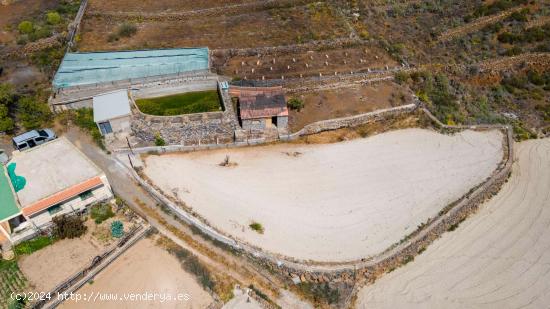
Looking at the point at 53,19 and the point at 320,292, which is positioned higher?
the point at 53,19

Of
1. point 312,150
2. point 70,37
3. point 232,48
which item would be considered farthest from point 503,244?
point 70,37

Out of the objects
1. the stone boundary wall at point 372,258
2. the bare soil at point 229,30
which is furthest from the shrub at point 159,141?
the bare soil at point 229,30

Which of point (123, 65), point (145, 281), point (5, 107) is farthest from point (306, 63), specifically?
point (5, 107)

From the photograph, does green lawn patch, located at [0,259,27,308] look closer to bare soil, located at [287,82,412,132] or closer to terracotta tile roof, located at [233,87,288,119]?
terracotta tile roof, located at [233,87,288,119]

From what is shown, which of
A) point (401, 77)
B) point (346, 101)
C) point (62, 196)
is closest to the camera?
point (62, 196)

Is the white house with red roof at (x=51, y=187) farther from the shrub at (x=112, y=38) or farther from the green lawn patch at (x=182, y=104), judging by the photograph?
the shrub at (x=112, y=38)

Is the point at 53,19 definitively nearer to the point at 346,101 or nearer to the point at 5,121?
the point at 5,121

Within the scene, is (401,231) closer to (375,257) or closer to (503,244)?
(375,257)
